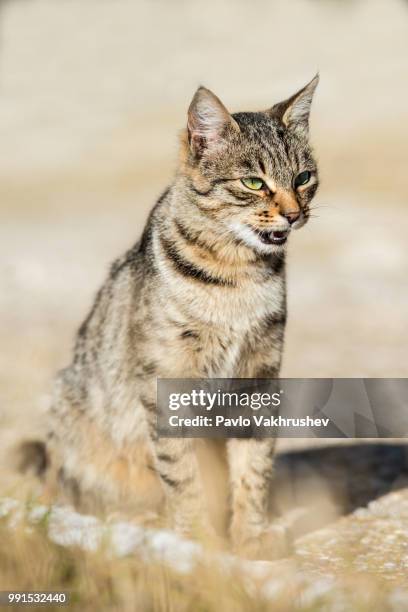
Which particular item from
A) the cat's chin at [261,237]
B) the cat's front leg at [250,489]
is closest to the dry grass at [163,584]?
the cat's front leg at [250,489]

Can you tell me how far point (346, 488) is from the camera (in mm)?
4801

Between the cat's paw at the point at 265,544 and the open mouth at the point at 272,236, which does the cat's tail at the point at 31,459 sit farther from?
the open mouth at the point at 272,236

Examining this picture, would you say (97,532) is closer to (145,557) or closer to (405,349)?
(145,557)

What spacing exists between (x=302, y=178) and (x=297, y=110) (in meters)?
0.41

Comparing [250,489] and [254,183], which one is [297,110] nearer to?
[254,183]

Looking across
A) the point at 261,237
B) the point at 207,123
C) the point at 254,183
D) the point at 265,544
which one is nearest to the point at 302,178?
the point at 254,183

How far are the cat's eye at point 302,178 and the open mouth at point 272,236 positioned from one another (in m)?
0.26

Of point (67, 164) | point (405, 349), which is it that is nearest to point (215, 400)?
point (405, 349)

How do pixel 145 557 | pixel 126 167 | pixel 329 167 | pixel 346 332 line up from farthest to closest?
pixel 126 167
pixel 329 167
pixel 346 332
pixel 145 557

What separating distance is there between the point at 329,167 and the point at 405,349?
7.75 metres

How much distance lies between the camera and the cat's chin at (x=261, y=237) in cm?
378

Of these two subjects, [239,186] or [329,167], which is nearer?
[239,186]

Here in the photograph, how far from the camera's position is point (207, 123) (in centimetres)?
390

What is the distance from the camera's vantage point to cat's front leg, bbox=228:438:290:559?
3982 mm
